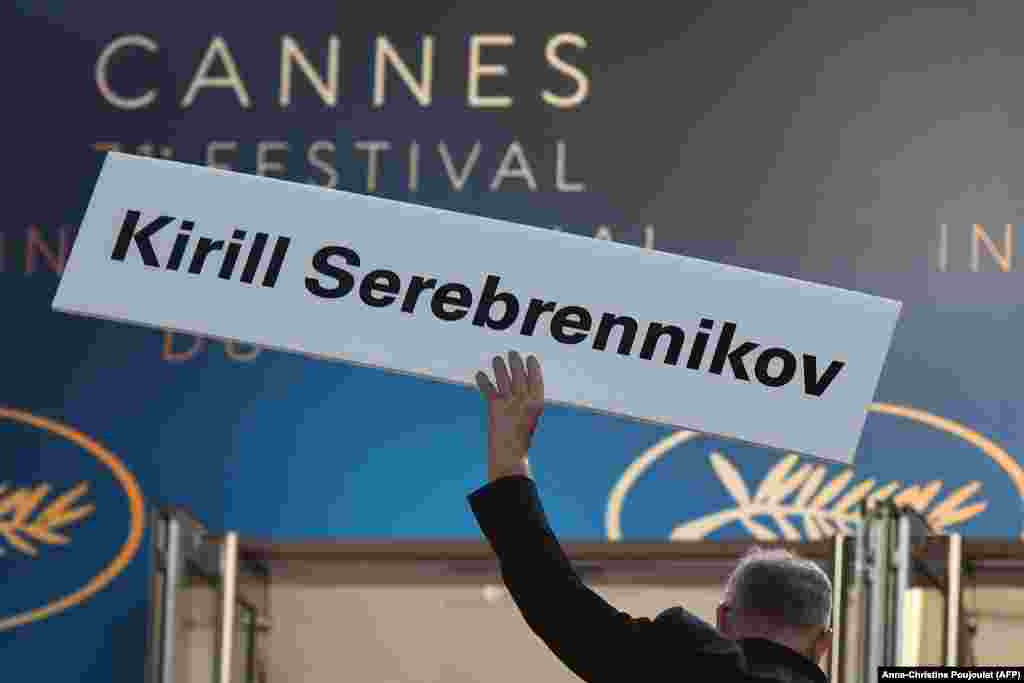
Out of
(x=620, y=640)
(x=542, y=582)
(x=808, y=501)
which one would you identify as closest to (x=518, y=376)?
(x=542, y=582)

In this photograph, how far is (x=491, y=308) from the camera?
358 centimetres

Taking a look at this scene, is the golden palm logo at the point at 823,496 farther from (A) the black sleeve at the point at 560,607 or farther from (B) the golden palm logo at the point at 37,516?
(A) the black sleeve at the point at 560,607

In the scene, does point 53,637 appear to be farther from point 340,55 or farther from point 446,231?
point 446,231

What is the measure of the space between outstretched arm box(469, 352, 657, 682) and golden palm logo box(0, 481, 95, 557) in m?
5.03

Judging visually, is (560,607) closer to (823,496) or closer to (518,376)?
(518,376)

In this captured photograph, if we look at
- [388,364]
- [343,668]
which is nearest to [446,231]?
[388,364]

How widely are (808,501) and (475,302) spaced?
13.9 feet

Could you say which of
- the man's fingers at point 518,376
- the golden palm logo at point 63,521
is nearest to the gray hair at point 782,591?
the man's fingers at point 518,376

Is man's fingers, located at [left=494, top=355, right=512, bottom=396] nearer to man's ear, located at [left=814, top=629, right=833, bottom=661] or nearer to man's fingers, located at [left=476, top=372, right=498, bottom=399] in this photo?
man's fingers, located at [left=476, top=372, right=498, bottom=399]

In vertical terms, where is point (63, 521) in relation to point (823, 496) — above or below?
below

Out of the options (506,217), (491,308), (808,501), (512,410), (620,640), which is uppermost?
(506,217)

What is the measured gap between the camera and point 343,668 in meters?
6.94

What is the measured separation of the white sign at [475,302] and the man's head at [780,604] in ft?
1.56

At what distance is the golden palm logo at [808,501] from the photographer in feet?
24.8
